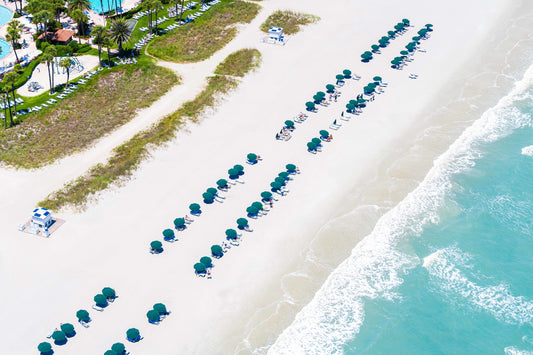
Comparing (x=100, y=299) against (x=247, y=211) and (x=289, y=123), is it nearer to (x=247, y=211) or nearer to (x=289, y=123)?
(x=247, y=211)

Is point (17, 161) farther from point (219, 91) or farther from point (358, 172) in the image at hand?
point (358, 172)

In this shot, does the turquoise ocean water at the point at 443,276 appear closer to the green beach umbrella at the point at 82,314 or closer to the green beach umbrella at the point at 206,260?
the green beach umbrella at the point at 206,260

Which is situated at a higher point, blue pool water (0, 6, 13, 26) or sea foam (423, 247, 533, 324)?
blue pool water (0, 6, 13, 26)

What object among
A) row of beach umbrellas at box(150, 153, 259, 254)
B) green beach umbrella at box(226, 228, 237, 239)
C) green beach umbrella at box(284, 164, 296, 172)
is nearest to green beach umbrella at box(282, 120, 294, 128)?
row of beach umbrellas at box(150, 153, 259, 254)

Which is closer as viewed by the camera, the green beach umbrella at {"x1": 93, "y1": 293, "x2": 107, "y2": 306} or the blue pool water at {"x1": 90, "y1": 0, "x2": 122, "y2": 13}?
the green beach umbrella at {"x1": 93, "y1": 293, "x2": 107, "y2": 306}

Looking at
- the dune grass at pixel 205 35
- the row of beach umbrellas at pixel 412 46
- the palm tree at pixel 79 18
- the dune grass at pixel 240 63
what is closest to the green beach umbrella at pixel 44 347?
the dune grass at pixel 240 63

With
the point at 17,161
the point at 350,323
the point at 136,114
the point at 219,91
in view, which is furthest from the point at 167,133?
the point at 350,323

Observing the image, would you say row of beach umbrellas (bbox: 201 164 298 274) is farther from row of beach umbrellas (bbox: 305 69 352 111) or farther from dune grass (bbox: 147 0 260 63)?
dune grass (bbox: 147 0 260 63)
